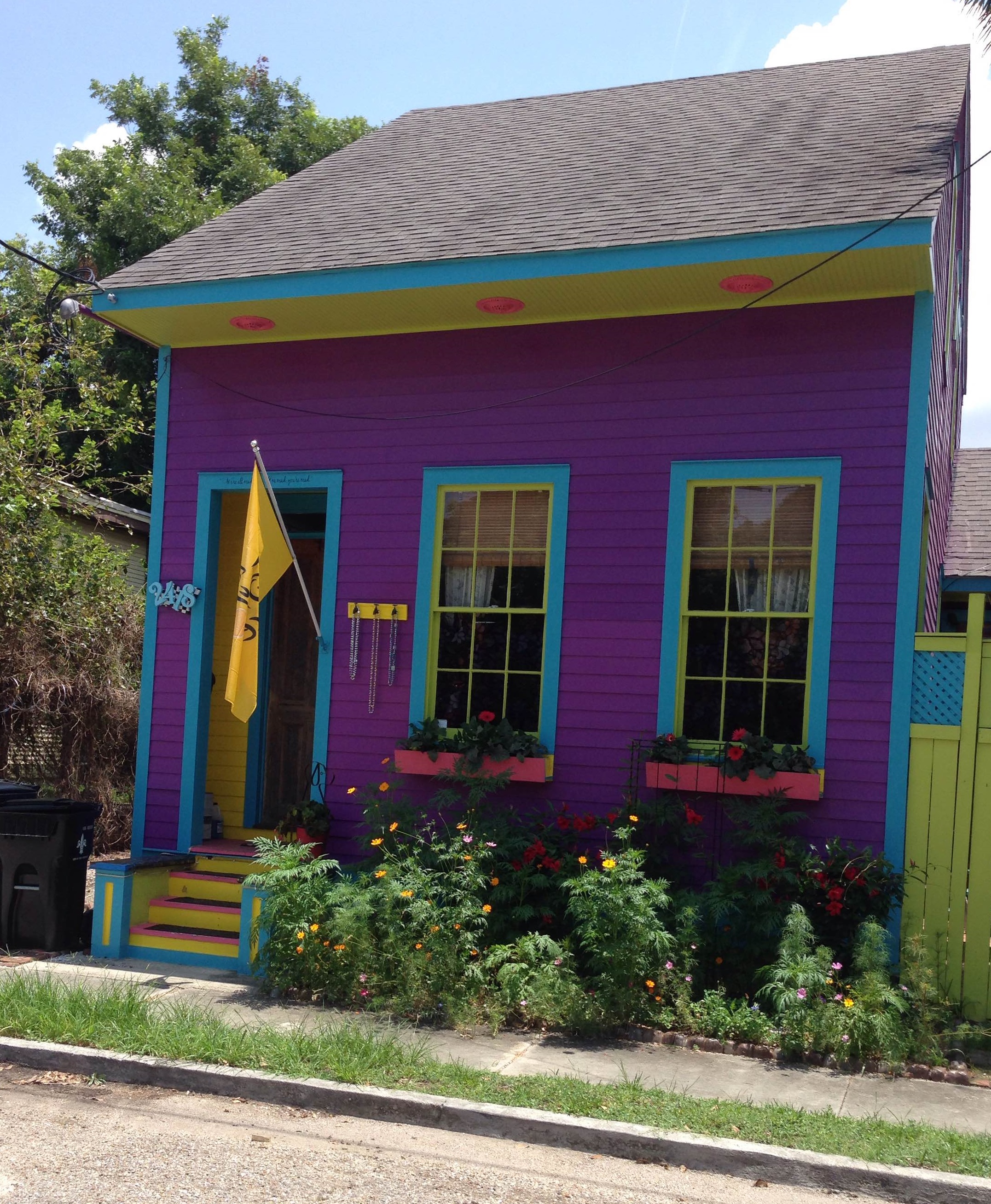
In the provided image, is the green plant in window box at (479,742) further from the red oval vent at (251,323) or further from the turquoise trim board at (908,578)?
the red oval vent at (251,323)

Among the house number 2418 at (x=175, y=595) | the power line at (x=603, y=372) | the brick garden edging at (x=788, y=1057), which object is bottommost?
the brick garden edging at (x=788, y=1057)

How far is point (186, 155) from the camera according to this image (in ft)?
81.0

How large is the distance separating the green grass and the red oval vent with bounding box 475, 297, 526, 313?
4.66 metres

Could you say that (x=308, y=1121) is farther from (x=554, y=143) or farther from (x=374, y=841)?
(x=554, y=143)

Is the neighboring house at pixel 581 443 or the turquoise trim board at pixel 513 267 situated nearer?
the turquoise trim board at pixel 513 267

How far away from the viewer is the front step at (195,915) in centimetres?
840

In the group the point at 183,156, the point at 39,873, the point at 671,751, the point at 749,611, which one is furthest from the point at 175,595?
the point at 183,156

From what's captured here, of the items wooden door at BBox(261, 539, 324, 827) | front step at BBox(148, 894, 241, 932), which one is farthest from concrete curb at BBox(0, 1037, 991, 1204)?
wooden door at BBox(261, 539, 324, 827)

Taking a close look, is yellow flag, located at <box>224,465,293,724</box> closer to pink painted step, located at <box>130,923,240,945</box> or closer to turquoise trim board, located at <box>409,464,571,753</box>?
turquoise trim board, located at <box>409,464,571,753</box>

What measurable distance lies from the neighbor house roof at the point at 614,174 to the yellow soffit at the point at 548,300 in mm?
222

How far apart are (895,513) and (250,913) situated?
4.77m

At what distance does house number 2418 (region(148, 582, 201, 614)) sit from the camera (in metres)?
9.27

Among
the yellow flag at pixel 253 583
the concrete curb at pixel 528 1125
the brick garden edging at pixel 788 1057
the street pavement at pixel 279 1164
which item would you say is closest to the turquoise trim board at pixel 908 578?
the brick garden edging at pixel 788 1057

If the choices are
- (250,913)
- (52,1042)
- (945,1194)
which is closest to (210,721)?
(250,913)
